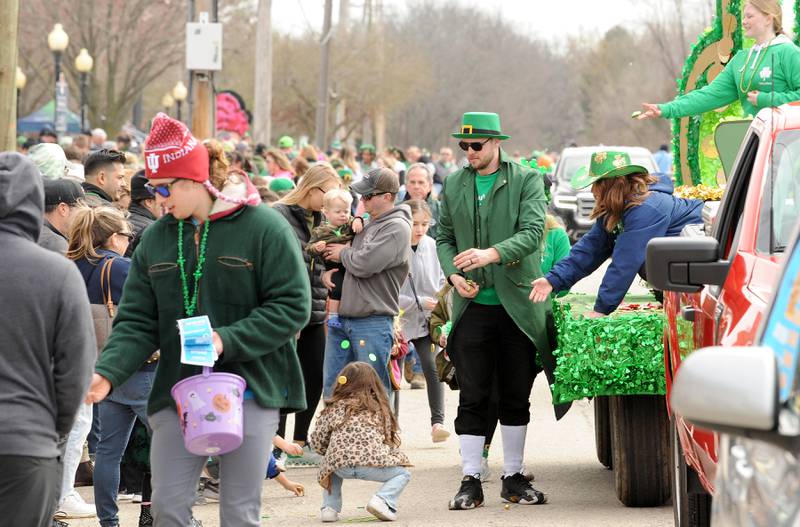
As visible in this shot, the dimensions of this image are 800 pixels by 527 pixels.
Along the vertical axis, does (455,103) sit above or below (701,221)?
above

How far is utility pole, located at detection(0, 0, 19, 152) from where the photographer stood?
1043cm

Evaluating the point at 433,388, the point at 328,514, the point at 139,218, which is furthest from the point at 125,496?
the point at 433,388

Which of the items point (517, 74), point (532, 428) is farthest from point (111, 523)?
Answer: point (517, 74)

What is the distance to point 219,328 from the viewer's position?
5492 mm

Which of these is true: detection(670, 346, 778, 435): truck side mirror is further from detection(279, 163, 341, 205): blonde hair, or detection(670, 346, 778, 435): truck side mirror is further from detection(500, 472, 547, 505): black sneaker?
detection(279, 163, 341, 205): blonde hair

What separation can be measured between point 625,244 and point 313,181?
2378 mm

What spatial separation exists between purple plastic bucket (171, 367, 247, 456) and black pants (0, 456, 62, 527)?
617 millimetres

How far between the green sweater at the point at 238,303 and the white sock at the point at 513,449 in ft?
9.35

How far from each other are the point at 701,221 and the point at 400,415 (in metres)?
4.25

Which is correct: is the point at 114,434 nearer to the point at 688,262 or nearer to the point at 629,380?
the point at 629,380

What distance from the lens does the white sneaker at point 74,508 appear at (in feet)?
26.9

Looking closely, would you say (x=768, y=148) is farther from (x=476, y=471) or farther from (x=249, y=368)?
(x=476, y=471)

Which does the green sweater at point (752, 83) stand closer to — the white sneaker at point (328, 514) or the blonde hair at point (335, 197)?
the blonde hair at point (335, 197)

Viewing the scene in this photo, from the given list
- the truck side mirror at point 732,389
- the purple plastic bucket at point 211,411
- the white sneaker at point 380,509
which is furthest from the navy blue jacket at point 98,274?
the truck side mirror at point 732,389
